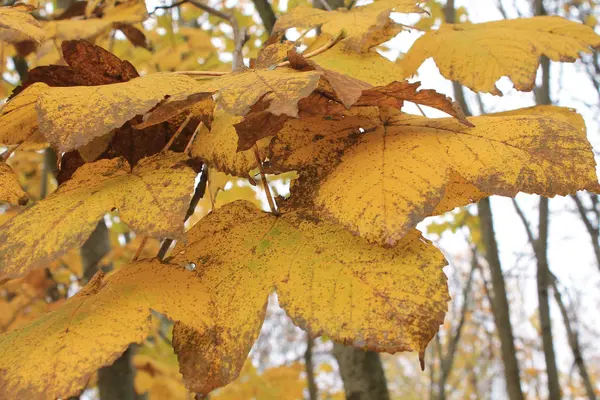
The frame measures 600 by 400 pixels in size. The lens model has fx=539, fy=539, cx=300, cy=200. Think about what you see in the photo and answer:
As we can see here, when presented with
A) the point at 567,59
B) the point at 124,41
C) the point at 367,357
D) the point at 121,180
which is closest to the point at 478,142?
the point at 121,180

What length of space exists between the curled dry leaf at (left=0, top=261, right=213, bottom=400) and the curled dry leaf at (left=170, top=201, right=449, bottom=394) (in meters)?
0.02

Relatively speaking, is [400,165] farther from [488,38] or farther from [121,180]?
[488,38]

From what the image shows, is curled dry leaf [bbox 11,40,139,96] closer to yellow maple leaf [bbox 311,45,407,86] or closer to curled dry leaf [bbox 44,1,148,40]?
yellow maple leaf [bbox 311,45,407,86]

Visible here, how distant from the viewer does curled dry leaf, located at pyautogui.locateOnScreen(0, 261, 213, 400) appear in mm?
362

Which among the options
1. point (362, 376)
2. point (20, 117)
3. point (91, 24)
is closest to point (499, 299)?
point (362, 376)

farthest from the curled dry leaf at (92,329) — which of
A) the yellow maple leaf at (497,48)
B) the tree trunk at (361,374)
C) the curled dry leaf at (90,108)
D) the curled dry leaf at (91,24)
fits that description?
the tree trunk at (361,374)

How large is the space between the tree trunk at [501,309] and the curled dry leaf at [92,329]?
1.38m

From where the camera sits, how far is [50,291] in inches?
84.6

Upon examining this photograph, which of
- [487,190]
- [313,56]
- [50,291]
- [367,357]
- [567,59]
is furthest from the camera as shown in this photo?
[50,291]

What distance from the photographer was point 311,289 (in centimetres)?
41

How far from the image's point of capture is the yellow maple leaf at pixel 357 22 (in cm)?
59

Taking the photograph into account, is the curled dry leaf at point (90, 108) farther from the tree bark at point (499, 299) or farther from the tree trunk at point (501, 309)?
the tree trunk at point (501, 309)

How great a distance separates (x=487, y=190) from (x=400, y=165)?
0.07m

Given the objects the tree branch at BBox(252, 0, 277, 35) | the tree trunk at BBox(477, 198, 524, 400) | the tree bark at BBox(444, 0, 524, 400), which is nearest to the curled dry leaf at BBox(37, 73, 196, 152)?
the tree branch at BBox(252, 0, 277, 35)
